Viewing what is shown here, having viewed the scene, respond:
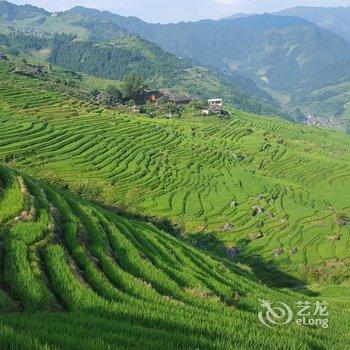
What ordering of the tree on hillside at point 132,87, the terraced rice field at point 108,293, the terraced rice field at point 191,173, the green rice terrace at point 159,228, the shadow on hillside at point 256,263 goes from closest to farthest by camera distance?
the terraced rice field at point 108,293 → the green rice terrace at point 159,228 → the shadow on hillside at point 256,263 → the terraced rice field at point 191,173 → the tree on hillside at point 132,87

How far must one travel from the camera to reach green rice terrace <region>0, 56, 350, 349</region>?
27.1 feet

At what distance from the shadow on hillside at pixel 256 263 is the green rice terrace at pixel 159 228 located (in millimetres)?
184

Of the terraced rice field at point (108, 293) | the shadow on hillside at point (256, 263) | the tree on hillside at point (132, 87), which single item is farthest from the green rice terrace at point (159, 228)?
the tree on hillside at point (132, 87)

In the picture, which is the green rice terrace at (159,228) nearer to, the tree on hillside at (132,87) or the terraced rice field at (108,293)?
the terraced rice field at (108,293)

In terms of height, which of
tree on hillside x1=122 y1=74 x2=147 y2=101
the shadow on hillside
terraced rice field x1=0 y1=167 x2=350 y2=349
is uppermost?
terraced rice field x1=0 y1=167 x2=350 y2=349

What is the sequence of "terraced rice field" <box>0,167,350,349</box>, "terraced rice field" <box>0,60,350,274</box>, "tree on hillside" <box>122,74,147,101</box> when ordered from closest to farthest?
"terraced rice field" <box>0,167,350,349</box>, "terraced rice field" <box>0,60,350,274</box>, "tree on hillside" <box>122,74,147,101</box>

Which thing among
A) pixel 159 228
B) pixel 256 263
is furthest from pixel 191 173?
pixel 159 228

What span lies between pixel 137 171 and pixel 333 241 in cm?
2171

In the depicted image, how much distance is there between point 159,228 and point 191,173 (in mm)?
27094

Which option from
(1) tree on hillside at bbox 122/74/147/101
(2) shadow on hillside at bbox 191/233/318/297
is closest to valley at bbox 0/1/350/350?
(2) shadow on hillside at bbox 191/233/318/297

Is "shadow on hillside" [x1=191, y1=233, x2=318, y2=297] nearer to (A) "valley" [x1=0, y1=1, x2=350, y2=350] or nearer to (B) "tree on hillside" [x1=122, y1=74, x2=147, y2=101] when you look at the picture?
(A) "valley" [x1=0, y1=1, x2=350, y2=350]

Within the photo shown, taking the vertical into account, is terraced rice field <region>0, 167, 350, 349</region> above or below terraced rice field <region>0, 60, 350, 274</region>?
above

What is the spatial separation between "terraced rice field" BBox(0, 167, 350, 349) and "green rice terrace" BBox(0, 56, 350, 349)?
44 millimetres

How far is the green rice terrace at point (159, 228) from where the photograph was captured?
8.26m
